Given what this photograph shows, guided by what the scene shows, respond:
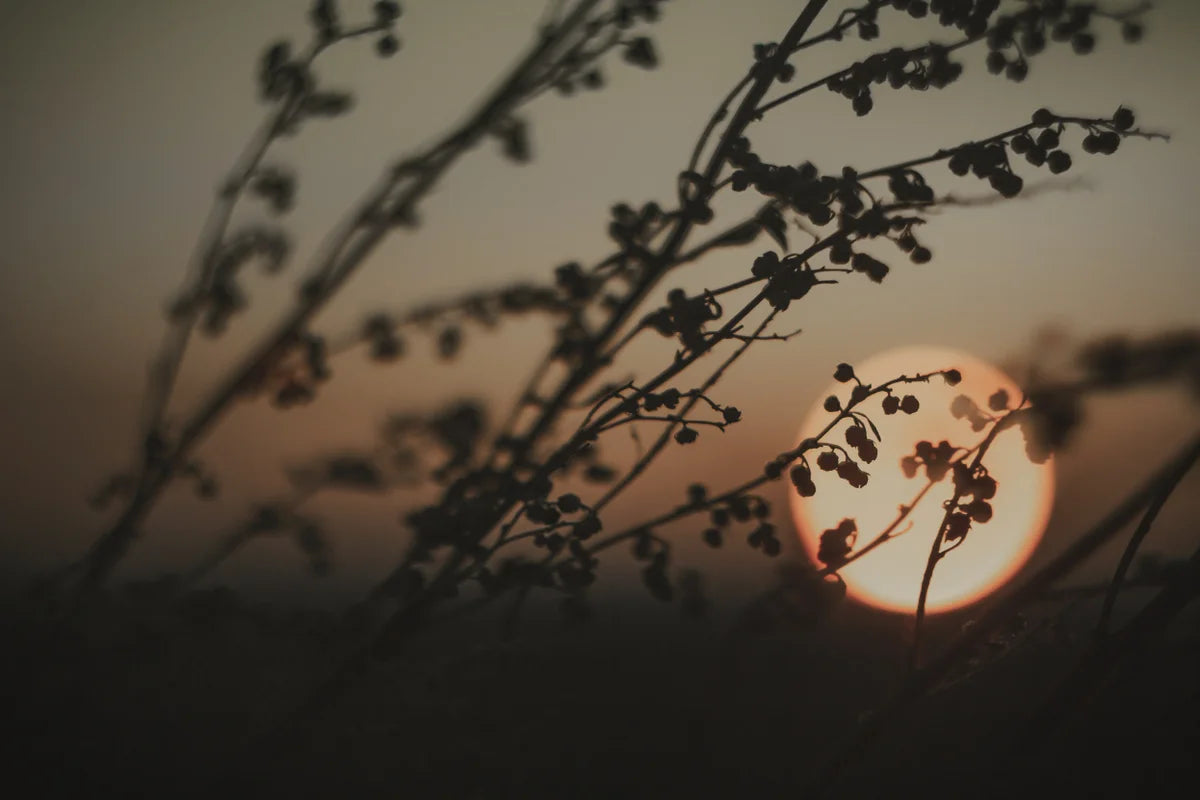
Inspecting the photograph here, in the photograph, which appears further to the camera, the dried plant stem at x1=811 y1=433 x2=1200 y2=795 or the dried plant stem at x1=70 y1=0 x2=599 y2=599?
the dried plant stem at x1=70 y1=0 x2=599 y2=599

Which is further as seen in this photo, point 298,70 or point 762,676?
point 762,676

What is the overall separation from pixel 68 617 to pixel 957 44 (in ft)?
9.00

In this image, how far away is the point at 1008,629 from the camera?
1.80 metres

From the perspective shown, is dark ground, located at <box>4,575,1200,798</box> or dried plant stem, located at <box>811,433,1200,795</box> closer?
dried plant stem, located at <box>811,433,1200,795</box>

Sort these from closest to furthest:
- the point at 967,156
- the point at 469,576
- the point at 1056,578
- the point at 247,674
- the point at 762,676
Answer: the point at 1056,578 < the point at 967,156 < the point at 469,576 < the point at 247,674 < the point at 762,676

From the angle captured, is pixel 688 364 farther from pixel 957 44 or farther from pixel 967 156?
pixel 957 44

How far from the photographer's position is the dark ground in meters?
2.27

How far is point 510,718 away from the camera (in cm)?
255

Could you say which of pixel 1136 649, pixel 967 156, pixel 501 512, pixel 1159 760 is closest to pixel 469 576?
pixel 501 512

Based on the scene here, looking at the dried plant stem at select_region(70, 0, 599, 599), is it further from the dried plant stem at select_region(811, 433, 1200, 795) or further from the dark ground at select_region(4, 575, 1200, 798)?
the dried plant stem at select_region(811, 433, 1200, 795)

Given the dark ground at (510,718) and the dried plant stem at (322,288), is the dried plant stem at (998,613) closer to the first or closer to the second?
the dark ground at (510,718)

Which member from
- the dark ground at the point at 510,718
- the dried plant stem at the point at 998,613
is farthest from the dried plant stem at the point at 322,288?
the dried plant stem at the point at 998,613

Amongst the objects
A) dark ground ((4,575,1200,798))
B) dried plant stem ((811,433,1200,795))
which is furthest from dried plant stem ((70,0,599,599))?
dried plant stem ((811,433,1200,795))

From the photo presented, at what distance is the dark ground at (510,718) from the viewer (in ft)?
7.46
